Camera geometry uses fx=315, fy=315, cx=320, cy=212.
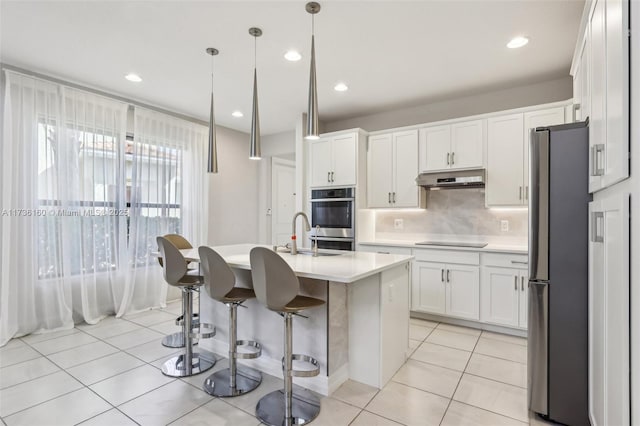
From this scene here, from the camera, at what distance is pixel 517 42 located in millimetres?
2707

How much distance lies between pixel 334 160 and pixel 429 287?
2.07 m

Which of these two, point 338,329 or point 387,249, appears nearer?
point 338,329

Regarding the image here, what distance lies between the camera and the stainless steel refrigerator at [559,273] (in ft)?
5.91

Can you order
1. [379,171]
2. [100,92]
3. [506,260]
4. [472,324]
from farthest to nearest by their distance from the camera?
[379,171] < [100,92] < [472,324] < [506,260]

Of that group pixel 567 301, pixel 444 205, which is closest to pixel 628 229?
pixel 567 301

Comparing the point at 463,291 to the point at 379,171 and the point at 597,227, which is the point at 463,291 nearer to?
the point at 379,171

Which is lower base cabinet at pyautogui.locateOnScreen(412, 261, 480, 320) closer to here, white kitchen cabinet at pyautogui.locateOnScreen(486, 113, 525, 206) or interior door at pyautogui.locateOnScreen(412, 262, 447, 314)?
interior door at pyautogui.locateOnScreen(412, 262, 447, 314)

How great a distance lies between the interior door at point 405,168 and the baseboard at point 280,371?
7.74ft

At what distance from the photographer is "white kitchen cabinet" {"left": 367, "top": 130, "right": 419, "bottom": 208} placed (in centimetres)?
407

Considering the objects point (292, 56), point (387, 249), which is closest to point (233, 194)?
point (387, 249)

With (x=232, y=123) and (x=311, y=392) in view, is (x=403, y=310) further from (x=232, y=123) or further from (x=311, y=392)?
(x=232, y=123)

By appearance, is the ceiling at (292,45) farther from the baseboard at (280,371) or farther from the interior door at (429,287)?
the baseboard at (280,371)

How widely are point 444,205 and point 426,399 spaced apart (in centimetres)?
255

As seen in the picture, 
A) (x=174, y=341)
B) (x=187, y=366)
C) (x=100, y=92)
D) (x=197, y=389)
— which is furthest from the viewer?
(x=100, y=92)
